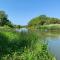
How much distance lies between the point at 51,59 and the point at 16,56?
185cm

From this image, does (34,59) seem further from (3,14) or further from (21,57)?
(3,14)

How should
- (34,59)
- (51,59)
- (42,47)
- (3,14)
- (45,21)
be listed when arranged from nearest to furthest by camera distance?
(34,59)
(51,59)
(42,47)
(3,14)
(45,21)

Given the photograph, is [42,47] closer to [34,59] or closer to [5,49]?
[5,49]

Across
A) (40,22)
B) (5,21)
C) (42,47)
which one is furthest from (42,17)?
(42,47)

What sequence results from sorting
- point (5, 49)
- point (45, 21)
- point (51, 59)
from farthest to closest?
point (45, 21), point (5, 49), point (51, 59)

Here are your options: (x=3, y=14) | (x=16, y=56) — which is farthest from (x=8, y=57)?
(x=3, y=14)

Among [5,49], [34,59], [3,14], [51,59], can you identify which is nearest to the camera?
[34,59]

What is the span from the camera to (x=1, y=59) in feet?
30.7

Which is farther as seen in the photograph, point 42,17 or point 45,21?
point 42,17

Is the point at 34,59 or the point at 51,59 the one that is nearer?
the point at 34,59

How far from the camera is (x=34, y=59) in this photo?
30.4ft

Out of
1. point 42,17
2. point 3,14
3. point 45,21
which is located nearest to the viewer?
point 3,14

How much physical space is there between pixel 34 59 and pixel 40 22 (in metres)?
101

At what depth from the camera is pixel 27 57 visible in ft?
31.2
